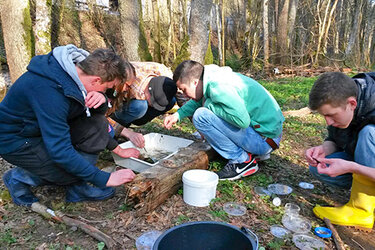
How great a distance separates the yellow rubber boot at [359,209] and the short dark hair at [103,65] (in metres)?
1.90

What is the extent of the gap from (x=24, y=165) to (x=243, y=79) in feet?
6.54

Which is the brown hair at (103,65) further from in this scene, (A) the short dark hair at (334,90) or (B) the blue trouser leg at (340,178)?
(B) the blue trouser leg at (340,178)

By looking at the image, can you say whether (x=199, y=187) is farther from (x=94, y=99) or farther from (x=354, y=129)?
(x=354, y=129)

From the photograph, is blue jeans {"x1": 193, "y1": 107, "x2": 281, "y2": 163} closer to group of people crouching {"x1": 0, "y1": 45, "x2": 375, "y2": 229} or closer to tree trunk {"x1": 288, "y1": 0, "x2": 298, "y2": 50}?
group of people crouching {"x1": 0, "y1": 45, "x2": 375, "y2": 229}

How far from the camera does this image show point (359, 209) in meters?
2.16

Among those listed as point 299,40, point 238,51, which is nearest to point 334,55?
point 299,40

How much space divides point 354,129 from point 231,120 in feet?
3.15

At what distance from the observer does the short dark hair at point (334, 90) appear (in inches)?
75.5

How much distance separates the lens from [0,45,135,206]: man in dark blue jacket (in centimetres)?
193

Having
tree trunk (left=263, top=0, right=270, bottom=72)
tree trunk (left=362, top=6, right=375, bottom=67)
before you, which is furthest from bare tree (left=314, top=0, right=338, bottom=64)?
tree trunk (left=362, top=6, right=375, bottom=67)

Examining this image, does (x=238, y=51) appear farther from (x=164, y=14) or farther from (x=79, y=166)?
(x=79, y=166)

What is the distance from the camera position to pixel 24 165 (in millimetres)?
2234

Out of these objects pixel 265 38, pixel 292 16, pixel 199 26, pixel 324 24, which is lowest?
pixel 265 38

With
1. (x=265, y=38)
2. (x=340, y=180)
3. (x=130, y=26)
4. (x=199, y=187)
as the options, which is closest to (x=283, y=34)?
(x=265, y=38)
